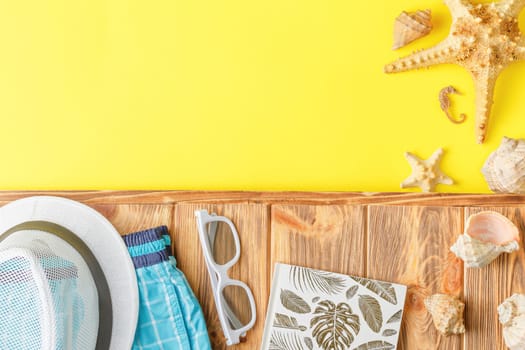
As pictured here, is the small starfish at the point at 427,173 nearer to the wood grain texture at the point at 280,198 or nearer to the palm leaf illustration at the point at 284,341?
the wood grain texture at the point at 280,198

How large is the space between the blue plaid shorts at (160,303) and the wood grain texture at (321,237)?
19cm

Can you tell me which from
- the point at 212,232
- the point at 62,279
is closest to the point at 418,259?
the point at 212,232

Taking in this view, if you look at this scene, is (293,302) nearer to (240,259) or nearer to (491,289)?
(240,259)

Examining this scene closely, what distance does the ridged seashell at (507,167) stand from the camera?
944mm

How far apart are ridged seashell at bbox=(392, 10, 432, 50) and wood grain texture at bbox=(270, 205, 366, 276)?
0.36 m

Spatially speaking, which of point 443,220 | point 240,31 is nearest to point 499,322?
point 443,220

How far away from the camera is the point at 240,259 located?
1041 mm

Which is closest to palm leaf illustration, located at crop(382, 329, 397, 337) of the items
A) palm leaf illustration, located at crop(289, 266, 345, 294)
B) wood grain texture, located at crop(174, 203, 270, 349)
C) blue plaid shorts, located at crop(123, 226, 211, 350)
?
palm leaf illustration, located at crop(289, 266, 345, 294)

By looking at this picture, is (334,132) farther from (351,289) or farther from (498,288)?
(498,288)

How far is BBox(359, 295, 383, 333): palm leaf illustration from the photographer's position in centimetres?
98

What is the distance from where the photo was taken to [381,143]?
1051mm

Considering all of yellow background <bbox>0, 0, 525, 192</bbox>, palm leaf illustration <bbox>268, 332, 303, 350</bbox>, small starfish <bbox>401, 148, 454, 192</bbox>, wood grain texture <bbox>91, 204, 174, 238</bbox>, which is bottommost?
palm leaf illustration <bbox>268, 332, 303, 350</bbox>

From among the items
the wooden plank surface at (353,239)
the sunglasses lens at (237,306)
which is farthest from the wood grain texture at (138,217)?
the sunglasses lens at (237,306)

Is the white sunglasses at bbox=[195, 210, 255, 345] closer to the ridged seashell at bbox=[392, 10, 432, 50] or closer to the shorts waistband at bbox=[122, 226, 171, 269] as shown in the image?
the shorts waistband at bbox=[122, 226, 171, 269]
